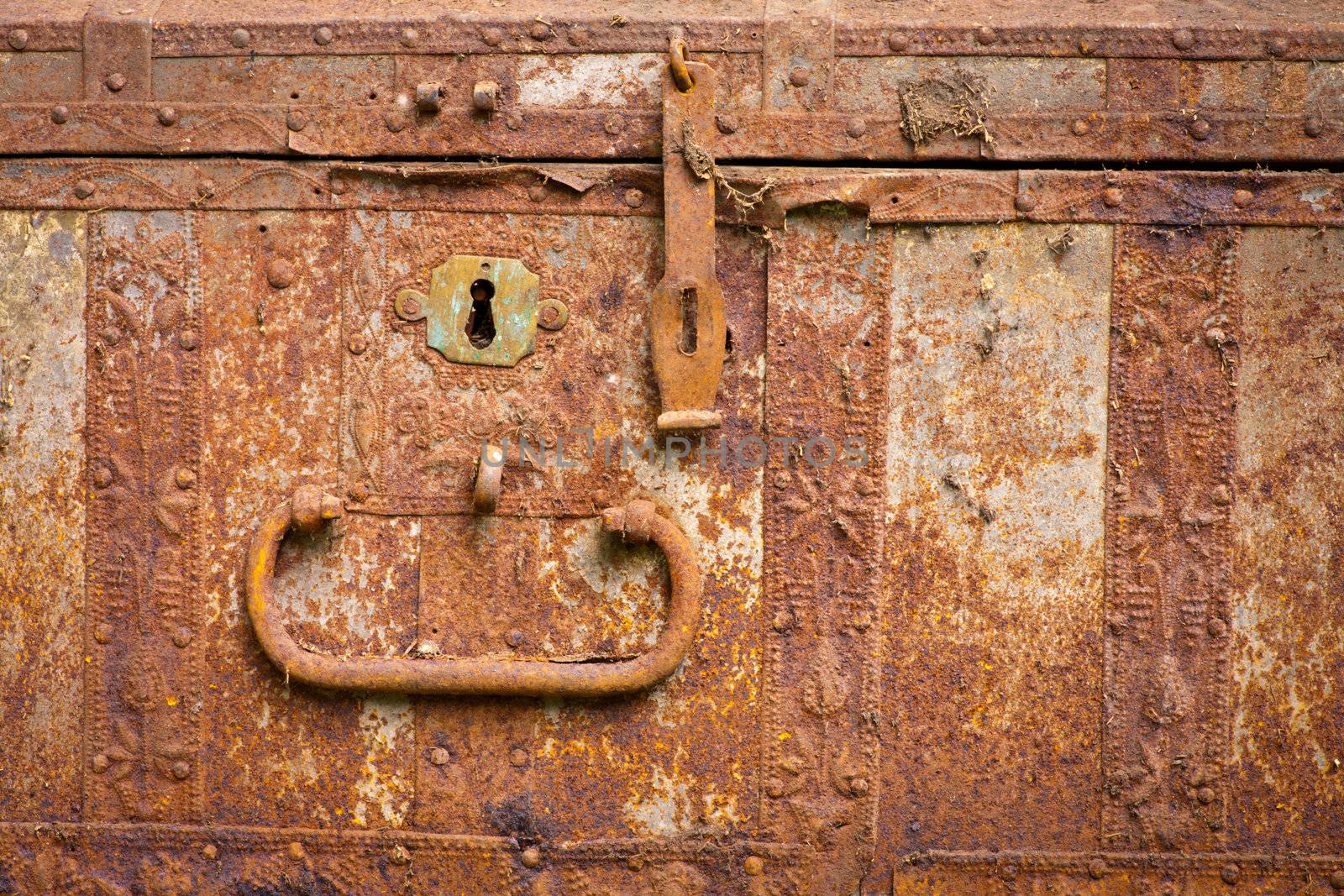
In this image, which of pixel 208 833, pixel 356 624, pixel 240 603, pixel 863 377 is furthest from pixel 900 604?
pixel 208 833

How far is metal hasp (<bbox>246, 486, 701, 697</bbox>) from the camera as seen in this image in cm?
190

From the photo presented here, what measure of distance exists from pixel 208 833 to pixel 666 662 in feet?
3.11

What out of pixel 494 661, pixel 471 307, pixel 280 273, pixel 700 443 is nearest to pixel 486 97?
pixel 471 307

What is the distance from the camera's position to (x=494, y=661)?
1.94 metres

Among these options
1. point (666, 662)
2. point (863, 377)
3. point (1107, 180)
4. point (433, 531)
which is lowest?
point (666, 662)

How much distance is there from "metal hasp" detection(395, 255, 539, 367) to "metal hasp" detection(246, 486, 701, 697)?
1.17ft

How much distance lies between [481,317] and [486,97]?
0.41 meters

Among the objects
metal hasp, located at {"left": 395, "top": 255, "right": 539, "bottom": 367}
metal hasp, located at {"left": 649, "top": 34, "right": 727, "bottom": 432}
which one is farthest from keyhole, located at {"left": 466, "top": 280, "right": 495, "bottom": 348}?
metal hasp, located at {"left": 649, "top": 34, "right": 727, "bottom": 432}

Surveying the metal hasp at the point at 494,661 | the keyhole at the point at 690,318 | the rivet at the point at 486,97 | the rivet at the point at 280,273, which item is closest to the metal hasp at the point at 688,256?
the keyhole at the point at 690,318

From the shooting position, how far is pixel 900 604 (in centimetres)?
198

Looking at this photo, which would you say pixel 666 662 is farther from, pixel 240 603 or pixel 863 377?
pixel 240 603

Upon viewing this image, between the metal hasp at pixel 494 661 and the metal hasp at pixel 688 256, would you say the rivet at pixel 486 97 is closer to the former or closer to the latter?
the metal hasp at pixel 688 256

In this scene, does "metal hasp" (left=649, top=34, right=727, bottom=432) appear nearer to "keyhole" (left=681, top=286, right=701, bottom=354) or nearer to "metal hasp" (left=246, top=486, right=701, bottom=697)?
"keyhole" (left=681, top=286, right=701, bottom=354)

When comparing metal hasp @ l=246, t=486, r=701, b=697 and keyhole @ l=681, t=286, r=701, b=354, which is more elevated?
keyhole @ l=681, t=286, r=701, b=354
